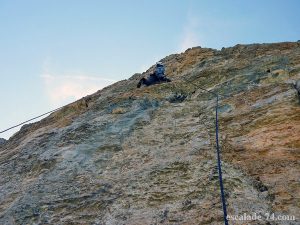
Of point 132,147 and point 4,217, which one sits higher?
point 132,147

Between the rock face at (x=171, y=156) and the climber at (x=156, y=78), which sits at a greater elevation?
the climber at (x=156, y=78)

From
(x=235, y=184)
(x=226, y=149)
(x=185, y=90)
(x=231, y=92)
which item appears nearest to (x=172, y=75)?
(x=185, y=90)

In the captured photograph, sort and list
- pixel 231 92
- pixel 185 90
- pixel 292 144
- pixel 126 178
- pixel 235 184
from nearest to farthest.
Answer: pixel 235 184
pixel 292 144
pixel 126 178
pixel 231 92
pixel 185 90

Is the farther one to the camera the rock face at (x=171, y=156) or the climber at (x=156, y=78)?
the climber at (x=156, y=78)

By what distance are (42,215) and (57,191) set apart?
3.89 ft

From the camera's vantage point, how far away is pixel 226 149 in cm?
1204

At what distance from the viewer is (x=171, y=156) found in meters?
12.6

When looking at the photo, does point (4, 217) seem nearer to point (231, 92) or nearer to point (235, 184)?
point (235, 184)

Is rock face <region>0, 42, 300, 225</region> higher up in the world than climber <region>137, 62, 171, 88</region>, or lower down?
lower down

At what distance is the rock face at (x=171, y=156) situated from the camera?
982cm

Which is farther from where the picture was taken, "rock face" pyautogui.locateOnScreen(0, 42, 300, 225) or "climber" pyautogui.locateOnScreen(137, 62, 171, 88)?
"climber" pyautogui.locateOnScreen(137, 62, 171, 88)

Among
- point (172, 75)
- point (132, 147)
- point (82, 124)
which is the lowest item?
point (132, 147)

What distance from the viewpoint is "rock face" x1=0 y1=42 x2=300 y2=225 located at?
9.82m

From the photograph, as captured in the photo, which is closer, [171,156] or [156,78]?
[171,156]
